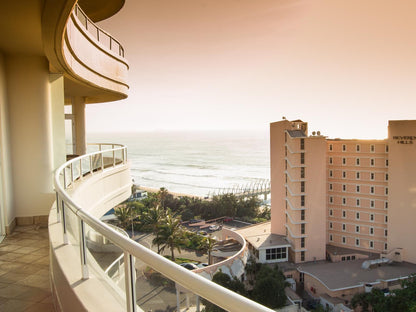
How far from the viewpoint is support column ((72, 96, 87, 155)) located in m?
14.4

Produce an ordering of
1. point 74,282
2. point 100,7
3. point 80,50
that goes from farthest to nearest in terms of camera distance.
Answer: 1. point 100,7
2. point 80,50
3. point 74,282

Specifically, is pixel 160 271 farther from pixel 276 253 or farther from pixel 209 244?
pixel 276 253

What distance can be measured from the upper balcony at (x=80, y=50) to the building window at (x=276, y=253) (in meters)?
21.0

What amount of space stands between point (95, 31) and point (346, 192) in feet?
91.4

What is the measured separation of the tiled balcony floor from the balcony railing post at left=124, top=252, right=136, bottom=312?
218cm

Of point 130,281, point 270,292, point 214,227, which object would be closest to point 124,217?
point 214,227

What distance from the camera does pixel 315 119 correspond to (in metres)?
126

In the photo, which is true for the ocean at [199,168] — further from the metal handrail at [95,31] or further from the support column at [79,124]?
the metal handrail at [95,31]

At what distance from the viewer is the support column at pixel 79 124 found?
14.4m

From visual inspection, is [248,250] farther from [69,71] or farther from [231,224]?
[69,71]

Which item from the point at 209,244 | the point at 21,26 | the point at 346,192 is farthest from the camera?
the point at 346,192

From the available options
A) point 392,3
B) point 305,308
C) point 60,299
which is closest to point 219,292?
point 60,299

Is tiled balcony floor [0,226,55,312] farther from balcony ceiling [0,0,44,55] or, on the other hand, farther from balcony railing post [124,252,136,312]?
balcony ceiling [0,0,44,55]

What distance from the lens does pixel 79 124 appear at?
14328 millimetres
